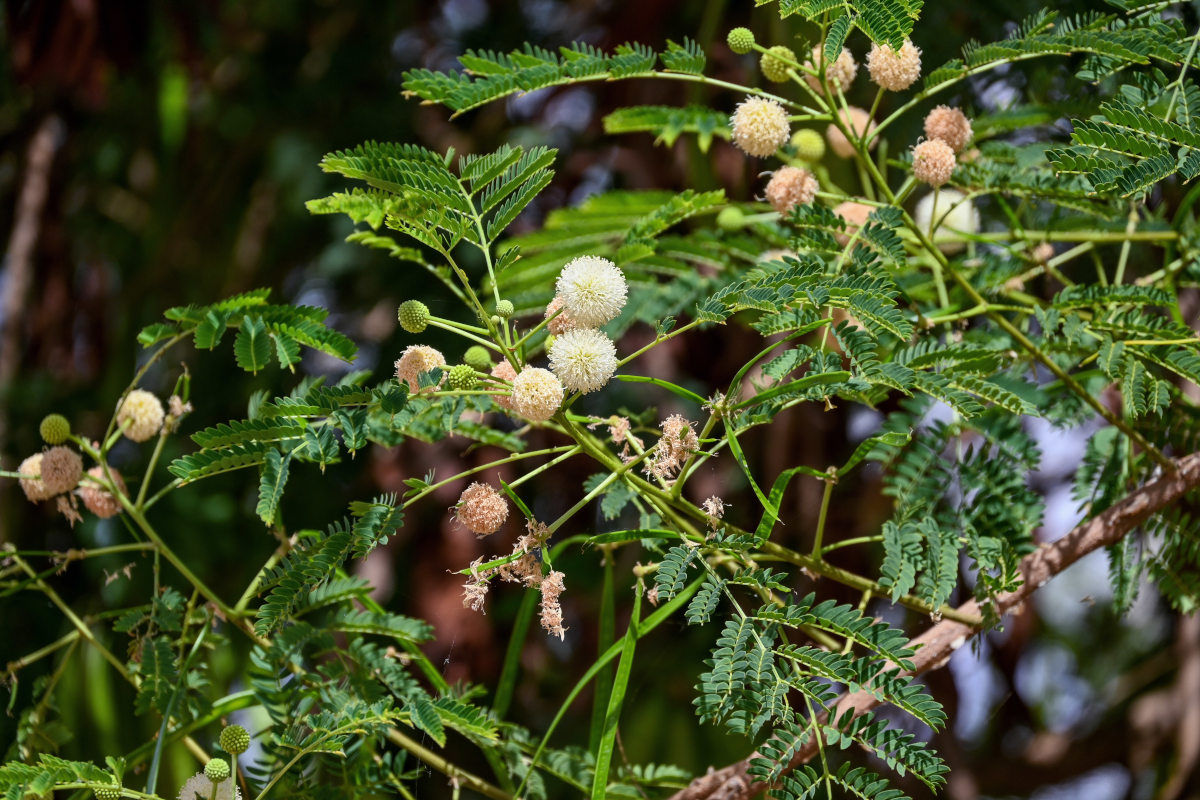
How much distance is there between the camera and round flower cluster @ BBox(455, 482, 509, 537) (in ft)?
2.65

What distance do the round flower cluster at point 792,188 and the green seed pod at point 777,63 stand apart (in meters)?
0.09

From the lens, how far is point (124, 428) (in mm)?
1155

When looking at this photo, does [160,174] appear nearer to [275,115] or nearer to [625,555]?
[275,115]

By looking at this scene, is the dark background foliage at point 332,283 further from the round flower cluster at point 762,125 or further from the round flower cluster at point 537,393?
the round flower cluster at point 537,393

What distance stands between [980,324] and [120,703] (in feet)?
3.97

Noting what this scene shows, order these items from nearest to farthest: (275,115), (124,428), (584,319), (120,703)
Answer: (584,319) < (124,428) < (120,703) < (275,115)

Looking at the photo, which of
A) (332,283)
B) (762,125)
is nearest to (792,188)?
(762,125)

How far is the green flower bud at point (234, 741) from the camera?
0.93 m

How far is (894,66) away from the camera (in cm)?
100

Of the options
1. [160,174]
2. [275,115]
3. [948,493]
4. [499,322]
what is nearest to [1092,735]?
[948,493]

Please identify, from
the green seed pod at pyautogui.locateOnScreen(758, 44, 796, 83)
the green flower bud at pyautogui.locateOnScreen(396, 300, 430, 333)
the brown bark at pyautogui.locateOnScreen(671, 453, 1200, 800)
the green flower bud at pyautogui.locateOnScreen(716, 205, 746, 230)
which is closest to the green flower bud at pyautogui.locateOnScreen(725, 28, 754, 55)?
the green seed pod at pyautogui.locateOnScreen(758, 44, 796, 83)

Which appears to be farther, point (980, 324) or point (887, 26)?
point (980, 324)

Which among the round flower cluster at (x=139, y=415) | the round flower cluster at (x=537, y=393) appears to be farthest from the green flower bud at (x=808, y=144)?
the round flower cluster at (x=139, y=415)

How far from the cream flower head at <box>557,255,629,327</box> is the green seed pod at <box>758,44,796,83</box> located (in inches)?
11.8
